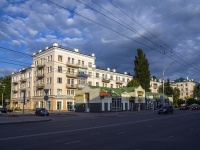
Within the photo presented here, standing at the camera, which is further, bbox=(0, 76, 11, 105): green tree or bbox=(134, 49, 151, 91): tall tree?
bbox=(0, 76, 11, 105): green tree

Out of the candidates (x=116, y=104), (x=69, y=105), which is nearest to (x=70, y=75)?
(x=69, y=105)

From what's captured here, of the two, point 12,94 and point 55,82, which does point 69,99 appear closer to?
point 55,82

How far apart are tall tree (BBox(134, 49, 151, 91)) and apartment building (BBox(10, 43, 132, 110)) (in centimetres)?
1135

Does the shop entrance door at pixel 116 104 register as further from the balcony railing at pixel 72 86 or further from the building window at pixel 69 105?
the building window at pixel 69 105

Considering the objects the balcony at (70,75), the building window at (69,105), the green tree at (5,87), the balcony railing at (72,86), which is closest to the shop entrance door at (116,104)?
the balcony railing at (72,86)

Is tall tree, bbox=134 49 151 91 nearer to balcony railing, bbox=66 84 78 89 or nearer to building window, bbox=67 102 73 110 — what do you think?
balcony railing, bbox=66 84 78 89

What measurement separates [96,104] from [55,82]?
616 inches

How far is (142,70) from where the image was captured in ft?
242

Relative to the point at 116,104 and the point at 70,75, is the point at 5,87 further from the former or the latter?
the point at 116,104

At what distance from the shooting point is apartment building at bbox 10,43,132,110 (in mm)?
65812

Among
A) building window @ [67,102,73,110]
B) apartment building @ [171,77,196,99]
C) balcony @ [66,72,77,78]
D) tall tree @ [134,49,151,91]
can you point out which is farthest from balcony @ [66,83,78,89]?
apartment building @ [171,77,196,99]

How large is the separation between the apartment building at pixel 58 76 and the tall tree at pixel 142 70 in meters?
11.4

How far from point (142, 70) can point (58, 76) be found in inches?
976

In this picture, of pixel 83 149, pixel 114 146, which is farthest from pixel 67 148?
pixel 114 146
